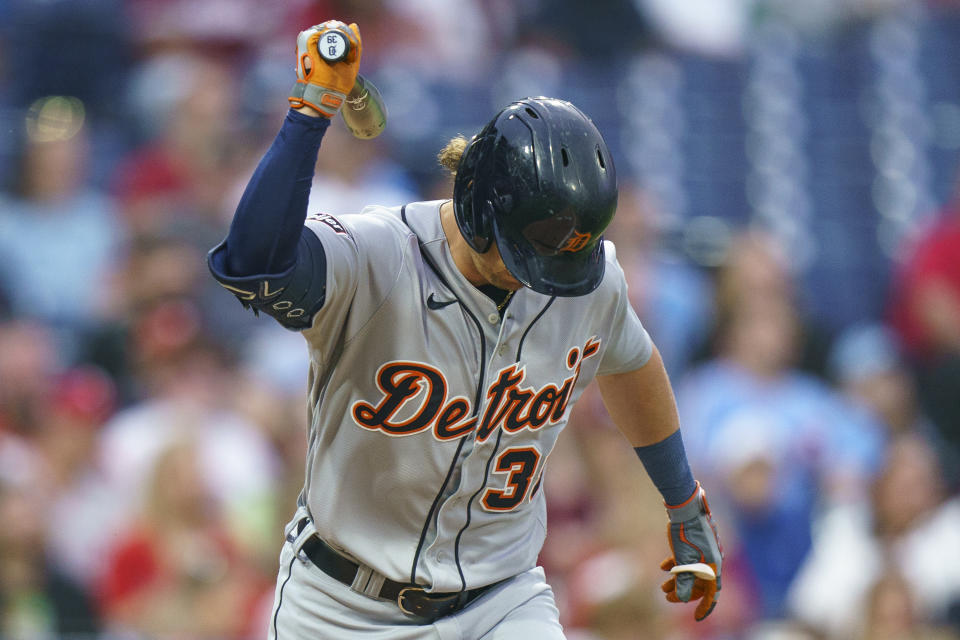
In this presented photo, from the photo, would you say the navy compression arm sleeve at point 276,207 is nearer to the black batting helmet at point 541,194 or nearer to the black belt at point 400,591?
the black batting helmet at point 541,194

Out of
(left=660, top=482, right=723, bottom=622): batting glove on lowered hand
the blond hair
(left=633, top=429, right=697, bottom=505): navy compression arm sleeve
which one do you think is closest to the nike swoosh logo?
the blond hair

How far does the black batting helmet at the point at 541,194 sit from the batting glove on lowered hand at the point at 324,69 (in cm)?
37

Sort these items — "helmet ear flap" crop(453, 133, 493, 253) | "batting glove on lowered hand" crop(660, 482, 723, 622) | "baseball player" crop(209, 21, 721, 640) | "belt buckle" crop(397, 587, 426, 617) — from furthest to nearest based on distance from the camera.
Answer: "batting glove on lowered hand" crop(660, 482, 723, 622) < "belt buckle" crop(397, 587, 426, 617) < "helmet ear flap" crop(453, 133, 493, 253) < "baseball player" crop(209, 21, 721, 640)

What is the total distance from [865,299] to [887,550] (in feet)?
6.82

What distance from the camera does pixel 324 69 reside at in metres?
2.28

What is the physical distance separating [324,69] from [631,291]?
413cm

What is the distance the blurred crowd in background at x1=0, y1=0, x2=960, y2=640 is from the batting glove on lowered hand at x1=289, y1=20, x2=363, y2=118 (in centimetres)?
275

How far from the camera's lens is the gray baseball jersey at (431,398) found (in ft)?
8.43

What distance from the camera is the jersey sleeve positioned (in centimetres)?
288

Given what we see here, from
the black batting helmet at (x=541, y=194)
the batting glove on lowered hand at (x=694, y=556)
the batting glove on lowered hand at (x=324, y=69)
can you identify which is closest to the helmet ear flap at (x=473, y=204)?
the black batting helmet at (x=541, y=194)

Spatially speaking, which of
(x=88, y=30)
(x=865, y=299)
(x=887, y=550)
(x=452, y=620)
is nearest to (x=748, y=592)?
(x=887, y=550)

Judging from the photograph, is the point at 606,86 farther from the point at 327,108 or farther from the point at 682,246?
the point at 327,108

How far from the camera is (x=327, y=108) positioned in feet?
7.48

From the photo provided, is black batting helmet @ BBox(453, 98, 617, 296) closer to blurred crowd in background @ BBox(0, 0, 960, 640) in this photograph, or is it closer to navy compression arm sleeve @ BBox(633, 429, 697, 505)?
navy compression arm sleeve @ BBox(633, 429, 697, 505)
